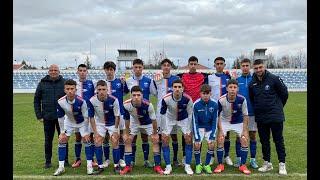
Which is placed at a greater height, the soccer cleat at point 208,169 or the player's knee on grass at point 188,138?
the player's knee on grass at point 188,138

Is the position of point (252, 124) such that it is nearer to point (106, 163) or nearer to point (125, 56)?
point (106, 163)

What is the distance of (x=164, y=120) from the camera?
267 inches

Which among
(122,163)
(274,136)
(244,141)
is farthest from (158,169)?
(274,136)

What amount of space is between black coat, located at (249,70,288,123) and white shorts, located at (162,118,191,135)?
4.03 feet

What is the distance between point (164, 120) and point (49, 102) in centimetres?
221

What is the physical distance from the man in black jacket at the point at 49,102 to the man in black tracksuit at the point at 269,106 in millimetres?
3623

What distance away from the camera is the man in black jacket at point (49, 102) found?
7.05 metres

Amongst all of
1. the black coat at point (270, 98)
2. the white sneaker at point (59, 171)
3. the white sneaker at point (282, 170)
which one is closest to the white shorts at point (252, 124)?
the black coat at point (270, 98)

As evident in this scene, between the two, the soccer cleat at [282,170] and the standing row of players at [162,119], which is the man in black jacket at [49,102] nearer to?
the standing row of players at [162,119]

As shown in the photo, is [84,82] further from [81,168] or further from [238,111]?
[238,111]

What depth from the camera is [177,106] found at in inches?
260

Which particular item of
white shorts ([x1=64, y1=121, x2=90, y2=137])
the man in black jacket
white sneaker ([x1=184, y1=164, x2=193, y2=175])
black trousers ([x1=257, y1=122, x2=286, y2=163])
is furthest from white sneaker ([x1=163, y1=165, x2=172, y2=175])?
the man in black jacket
